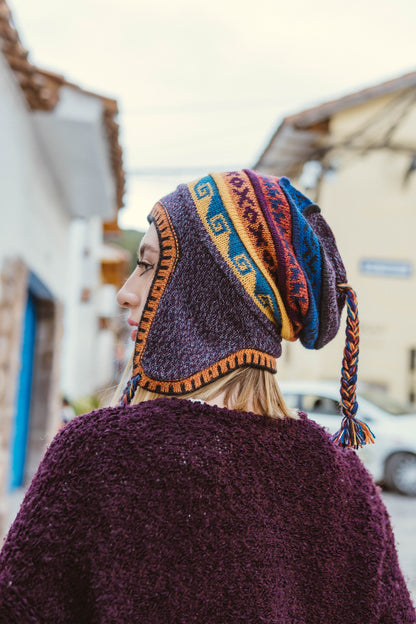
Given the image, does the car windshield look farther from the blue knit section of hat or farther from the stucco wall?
the blue knit section of hat

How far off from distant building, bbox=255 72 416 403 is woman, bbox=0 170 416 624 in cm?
1178

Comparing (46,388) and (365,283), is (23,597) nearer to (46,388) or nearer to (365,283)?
(46,388)

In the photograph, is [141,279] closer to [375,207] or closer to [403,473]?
[403,473]

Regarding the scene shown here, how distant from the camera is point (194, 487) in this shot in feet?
3.55

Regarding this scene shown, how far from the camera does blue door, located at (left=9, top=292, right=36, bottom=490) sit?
302 inches

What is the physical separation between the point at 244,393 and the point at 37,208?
6145 millimetres

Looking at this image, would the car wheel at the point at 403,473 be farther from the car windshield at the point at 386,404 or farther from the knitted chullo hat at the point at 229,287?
the knitted chullo hat at the point at 229,287

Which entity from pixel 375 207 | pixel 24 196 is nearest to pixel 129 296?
pixel 24 196

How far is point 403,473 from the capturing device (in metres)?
9.50

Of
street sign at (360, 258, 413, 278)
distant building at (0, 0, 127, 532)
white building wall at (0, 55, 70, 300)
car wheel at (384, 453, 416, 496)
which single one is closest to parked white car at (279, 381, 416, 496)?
car wheel at (384, 453, 416, 496)

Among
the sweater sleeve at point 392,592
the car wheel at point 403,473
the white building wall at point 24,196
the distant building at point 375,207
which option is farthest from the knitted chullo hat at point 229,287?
the distant building at point 375,207

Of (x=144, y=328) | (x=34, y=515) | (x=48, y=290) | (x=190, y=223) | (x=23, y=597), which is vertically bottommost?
(x=23, y=597)

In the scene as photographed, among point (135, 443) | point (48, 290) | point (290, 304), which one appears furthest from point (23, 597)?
point (48, 290)

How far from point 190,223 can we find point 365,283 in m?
12.3
